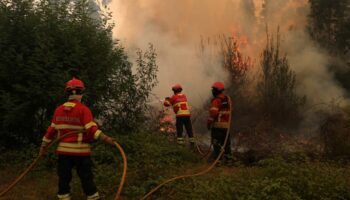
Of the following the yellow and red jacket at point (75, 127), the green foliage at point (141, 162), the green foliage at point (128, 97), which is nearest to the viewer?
the yellow and red jacket at point (75, 127)

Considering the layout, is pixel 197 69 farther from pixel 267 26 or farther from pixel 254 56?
pixel 267 26

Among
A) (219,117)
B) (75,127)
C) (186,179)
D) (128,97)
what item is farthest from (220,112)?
(75,127)

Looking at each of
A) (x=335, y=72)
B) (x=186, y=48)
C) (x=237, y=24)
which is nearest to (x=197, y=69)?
(x=186, y=48)

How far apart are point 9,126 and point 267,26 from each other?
45.8 feet

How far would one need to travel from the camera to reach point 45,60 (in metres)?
9.13

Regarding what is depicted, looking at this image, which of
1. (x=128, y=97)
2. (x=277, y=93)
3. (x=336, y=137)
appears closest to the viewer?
(x=336, y=137)

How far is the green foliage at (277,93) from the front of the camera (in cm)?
1584

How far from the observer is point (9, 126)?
9555 millimetres

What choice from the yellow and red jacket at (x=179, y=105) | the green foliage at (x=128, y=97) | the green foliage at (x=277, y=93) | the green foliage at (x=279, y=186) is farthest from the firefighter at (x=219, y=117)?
the green foliage at (x=277, y=93)

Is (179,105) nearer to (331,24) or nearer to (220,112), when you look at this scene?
(220,112)

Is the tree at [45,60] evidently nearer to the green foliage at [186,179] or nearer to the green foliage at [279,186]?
the green foliage at [186,179]

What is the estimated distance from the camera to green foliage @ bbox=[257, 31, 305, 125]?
15.8 m

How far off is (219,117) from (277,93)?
7.55 m

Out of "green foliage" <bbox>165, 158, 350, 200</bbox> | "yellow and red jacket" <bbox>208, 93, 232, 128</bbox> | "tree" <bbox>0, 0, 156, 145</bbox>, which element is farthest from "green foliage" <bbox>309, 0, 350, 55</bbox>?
"green foliage" <bbox>165, 158, 350, 200</bbox>
